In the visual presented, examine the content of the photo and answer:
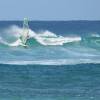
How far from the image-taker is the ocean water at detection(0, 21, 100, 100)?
6.76m

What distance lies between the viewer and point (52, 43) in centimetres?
985

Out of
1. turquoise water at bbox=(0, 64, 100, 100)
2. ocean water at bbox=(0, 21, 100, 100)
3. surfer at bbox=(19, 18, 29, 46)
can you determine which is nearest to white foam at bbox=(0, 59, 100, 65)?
ocean water at bbox=(0, 21, 100, 100)

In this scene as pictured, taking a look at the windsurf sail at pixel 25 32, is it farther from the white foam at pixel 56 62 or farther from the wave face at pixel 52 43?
the white foam at pixel 56 62

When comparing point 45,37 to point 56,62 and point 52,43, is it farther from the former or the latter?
point 56,62

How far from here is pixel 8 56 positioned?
876 cm

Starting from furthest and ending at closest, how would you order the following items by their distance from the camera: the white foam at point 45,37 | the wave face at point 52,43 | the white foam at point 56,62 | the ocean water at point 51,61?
the white foam at point 45,37
the wave face at point 52,43
the white foam at point 56,62
the ocean water at point 51,61

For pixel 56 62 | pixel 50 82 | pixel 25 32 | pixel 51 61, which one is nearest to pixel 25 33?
pixel 25 32

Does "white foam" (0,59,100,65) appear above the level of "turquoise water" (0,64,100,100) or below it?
below

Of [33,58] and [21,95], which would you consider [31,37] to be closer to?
[33,58]

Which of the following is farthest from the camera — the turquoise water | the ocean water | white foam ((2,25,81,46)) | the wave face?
white foam ((2,25,81,46))

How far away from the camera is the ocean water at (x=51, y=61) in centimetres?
676

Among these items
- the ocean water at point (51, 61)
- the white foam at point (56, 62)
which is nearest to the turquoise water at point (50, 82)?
the ocean water at point (51, 61)

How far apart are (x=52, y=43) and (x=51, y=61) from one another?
1.27 meters

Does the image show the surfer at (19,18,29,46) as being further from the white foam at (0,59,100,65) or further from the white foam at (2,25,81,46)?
the white foam at (0,59,100,65)
